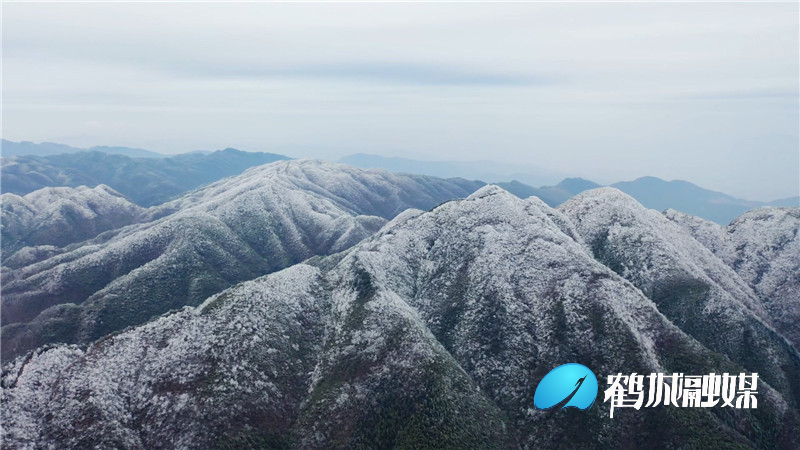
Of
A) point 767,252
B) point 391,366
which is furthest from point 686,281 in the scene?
point 391,366

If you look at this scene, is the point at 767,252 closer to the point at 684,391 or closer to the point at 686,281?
the point at 686,281

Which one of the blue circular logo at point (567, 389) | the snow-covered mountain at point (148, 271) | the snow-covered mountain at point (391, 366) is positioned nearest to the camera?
the snow-covered mountain at point (391, 366)

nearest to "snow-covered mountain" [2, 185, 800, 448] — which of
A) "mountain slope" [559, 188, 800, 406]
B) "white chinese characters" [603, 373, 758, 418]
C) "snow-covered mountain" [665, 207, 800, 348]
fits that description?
"mountain slope" [559, 188, 800, 406]

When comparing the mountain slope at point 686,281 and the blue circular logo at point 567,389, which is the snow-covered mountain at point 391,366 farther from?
the blue circular logo at point 567,389

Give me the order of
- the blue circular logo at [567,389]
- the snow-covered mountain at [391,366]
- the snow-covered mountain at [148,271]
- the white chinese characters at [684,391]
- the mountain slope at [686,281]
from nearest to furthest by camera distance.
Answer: the snow-covered mountain at [391,366]
the white chinese characters at [684,391]
the blue circular logo at [567,389]
the mountain slope at [686,281]
the snow-covered mountain at [148,271]

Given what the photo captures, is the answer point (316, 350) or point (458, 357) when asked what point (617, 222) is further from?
point (316, 350)

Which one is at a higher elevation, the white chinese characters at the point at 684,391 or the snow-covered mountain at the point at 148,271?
the white chinese characters at the point at 684,391

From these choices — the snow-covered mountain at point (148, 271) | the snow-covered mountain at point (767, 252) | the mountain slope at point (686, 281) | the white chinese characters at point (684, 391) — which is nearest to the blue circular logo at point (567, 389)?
the white chinese characters at point (684, 391)

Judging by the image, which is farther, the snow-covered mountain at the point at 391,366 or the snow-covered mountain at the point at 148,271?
the snow-covered mountain at the point at 148,271
